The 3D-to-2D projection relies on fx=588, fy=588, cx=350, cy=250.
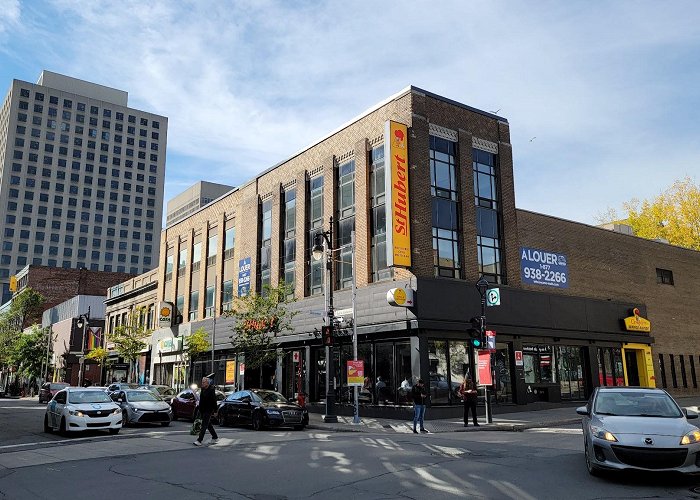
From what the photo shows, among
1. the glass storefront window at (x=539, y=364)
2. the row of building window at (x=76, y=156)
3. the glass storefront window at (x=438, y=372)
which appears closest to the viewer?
the glass storefront window at (x=438, y=372)

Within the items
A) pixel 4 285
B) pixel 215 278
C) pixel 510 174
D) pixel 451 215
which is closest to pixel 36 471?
pixel 451 215

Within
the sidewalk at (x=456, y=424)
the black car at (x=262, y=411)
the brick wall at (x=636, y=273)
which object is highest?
the brick wall at (x=636, y=273)

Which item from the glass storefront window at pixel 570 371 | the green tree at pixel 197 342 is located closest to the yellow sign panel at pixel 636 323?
the glass storefront window at pixel 570 371

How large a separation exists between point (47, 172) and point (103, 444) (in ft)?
411

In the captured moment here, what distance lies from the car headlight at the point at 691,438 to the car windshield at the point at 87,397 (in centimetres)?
1675

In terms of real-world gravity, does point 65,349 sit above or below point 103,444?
above

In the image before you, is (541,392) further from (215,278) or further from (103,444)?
(215,278)

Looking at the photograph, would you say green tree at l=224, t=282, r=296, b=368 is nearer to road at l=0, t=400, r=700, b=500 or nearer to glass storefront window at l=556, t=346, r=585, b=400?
road at l=0, t=400, r=700, b=500

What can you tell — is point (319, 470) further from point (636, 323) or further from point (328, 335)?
point (636, 323)

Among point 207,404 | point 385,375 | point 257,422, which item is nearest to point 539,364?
point 385,375

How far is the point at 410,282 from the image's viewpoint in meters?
25.1

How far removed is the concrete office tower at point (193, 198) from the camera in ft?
398

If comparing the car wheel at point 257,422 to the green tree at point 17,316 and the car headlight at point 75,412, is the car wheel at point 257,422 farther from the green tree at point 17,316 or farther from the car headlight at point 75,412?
the green tree at point 17,316

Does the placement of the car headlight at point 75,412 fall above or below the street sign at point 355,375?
below
